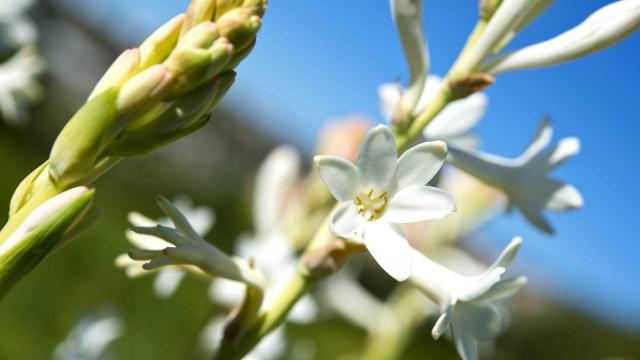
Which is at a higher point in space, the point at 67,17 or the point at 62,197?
the point at 62,197

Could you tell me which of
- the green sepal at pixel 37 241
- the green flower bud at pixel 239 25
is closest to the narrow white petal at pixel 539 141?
the green flower bud at pixel 239 25

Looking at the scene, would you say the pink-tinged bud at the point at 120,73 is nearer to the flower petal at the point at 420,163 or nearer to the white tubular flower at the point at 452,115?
the flower petal at the point at 420,163

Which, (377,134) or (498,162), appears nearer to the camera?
(377,134)

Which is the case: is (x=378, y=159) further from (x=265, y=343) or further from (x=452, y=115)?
(x=265, y=343)

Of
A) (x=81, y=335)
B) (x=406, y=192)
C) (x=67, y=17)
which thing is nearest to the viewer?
(x=406, y=192)

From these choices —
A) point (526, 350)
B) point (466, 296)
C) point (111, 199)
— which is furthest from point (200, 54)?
point (526, 350)

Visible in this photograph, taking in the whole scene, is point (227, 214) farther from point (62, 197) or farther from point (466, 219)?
point (62, 197)

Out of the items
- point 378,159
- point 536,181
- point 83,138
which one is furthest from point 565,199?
point 83,138
